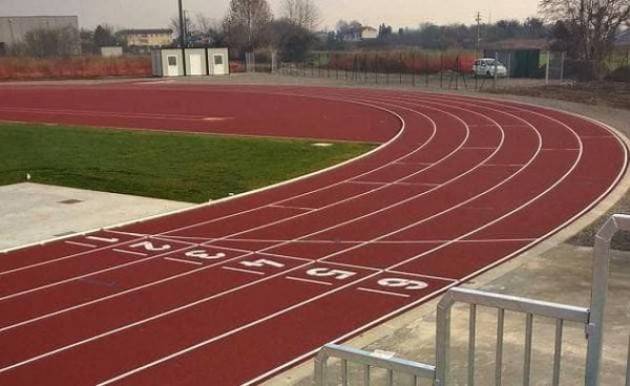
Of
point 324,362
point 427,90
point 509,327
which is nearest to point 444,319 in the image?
point 324,362

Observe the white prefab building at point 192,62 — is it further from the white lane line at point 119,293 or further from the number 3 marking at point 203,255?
the white lane line at point 119,293

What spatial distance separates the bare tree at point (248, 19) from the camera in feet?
310

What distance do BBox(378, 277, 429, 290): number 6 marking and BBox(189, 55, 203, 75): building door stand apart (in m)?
56.5

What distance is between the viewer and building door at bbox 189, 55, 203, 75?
6312cm

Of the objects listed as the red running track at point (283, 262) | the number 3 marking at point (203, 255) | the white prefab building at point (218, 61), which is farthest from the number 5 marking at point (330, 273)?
the white prefab building at point (218, 61)

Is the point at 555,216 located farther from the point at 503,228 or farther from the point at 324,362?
the point at 324,362

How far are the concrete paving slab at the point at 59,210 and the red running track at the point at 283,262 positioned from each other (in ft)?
2.32

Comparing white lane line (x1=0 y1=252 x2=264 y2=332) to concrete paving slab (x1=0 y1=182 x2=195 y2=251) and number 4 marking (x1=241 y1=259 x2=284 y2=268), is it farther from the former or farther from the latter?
concrete paving slab (x1=0 y1=182 x2=195 y2=251)

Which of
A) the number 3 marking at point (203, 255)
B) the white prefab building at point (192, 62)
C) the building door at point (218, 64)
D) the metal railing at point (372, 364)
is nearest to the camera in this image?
the metal railing at point (372, 364)

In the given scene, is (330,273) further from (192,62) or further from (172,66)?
(192,62)

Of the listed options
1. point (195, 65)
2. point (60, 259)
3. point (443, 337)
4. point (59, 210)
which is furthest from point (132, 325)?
point (195, 65)

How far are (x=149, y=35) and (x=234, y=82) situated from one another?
152 meters

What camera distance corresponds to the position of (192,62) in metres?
63.2

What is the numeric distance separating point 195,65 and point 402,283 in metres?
57.0
